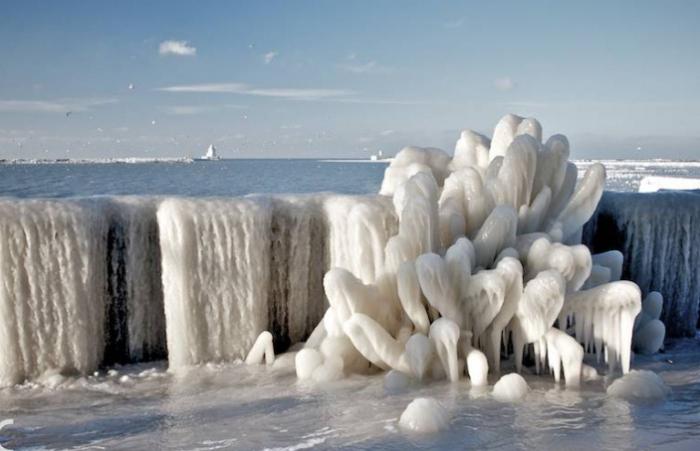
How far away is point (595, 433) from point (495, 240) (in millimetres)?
2172

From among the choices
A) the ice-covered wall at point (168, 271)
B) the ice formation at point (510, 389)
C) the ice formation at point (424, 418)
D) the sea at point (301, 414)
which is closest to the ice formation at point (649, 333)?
the sea at point (301, 414)

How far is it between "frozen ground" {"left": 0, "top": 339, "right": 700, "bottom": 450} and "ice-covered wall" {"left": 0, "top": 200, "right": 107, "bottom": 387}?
1.00ft

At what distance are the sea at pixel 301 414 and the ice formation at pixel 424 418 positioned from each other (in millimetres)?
72

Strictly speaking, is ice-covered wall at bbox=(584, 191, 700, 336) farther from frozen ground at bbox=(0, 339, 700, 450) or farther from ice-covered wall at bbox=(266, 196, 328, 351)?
ice-covered wall at bbox=(266, 196, 328, 351)

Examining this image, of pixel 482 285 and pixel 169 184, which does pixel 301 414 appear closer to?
pixel 482 285

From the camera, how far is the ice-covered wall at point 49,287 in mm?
6699

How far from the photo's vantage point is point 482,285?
6336mm

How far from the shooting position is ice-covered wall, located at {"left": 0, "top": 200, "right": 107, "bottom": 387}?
6.70 metres

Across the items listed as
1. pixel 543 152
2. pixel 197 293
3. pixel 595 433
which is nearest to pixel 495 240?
pixel 543 152

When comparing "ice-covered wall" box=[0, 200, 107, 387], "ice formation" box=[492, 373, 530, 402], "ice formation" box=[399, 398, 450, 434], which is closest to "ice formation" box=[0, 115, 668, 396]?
"ice-covered wall" box=[0, 200, 107, 387]

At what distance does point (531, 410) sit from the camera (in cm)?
569

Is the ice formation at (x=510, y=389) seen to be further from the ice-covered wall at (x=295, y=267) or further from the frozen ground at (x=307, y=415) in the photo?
the ice-covered wall at (x=295, y=267)

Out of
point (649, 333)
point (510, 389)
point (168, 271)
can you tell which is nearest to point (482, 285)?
point (510, 389)

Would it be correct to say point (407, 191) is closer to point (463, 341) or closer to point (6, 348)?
point (463, 341)
